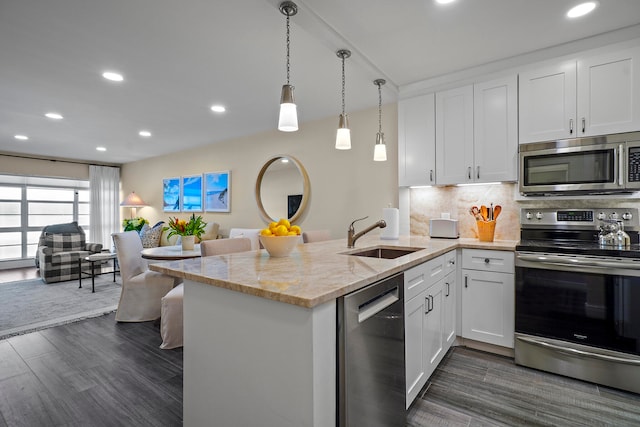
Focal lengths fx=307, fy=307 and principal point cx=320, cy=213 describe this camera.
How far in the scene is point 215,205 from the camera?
18.0 feet

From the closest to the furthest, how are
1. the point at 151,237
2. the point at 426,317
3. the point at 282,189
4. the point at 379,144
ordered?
the point at 426,317 < the point at 379,144 < the point at 282,189 < the point at 151,237

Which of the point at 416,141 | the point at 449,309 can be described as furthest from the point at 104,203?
the point at 449,309

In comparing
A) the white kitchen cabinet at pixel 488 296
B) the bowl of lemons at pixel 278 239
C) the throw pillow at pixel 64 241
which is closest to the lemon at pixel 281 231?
the bowl of lemons at pixel 278 239

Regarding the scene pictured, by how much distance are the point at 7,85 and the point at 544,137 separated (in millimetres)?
5015

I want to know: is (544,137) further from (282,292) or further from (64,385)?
(64,385)

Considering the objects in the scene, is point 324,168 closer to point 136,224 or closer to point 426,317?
point 426,317

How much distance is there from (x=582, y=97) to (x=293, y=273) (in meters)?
2.65

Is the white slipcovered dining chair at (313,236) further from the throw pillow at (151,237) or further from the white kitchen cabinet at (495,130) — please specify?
the throw pillow at (151,237)

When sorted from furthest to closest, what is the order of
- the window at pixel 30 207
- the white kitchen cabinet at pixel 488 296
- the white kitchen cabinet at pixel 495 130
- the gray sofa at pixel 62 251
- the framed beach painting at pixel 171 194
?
the window at pixel 30 207 < the framed beach painting at pixel 171 194 < the gray sofa at pixel 62 251 < the white kitchen cabinet at pixel 495 130 < the white kitchen cabinet at pixel 488 296

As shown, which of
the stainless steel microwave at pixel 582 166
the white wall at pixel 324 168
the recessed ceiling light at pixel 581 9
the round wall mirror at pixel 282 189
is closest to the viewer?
the recessed ceiling light at pixel 581 9

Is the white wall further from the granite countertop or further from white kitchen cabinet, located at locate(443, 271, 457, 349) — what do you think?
the granite countertop

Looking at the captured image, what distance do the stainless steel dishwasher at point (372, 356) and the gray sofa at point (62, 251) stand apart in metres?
5.93

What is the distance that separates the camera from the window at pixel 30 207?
6.58m

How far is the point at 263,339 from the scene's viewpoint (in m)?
1.15
